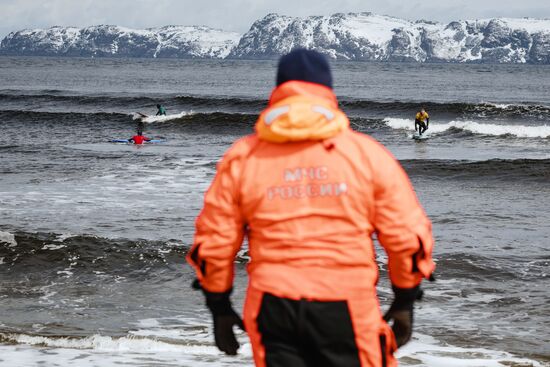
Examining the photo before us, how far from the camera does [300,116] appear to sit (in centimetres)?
298

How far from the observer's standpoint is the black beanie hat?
3141 mm

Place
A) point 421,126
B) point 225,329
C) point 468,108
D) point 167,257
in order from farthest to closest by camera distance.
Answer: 1. point 468,108
2. point 421,126
3. point 167,257
4. point 225,329

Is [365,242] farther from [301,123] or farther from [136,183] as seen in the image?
[136,183]

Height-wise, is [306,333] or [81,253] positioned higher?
[306,333]

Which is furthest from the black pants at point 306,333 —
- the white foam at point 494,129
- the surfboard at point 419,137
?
the white foam at point 494,129

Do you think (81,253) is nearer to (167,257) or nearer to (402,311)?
(167,257)

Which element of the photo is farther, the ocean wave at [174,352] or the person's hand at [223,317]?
the ocean wave at [174,352]

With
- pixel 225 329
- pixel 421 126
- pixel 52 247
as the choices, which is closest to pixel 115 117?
pixel 421 126

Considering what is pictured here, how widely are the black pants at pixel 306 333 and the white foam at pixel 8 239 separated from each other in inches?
405

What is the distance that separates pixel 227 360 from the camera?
23.0 ft

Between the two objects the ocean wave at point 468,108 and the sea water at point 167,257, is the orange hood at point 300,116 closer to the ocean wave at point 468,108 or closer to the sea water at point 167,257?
the sea water at point 167,257

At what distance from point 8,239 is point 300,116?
10.8 meters

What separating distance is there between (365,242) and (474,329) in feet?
19.2

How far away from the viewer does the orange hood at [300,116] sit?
9.78 ft
